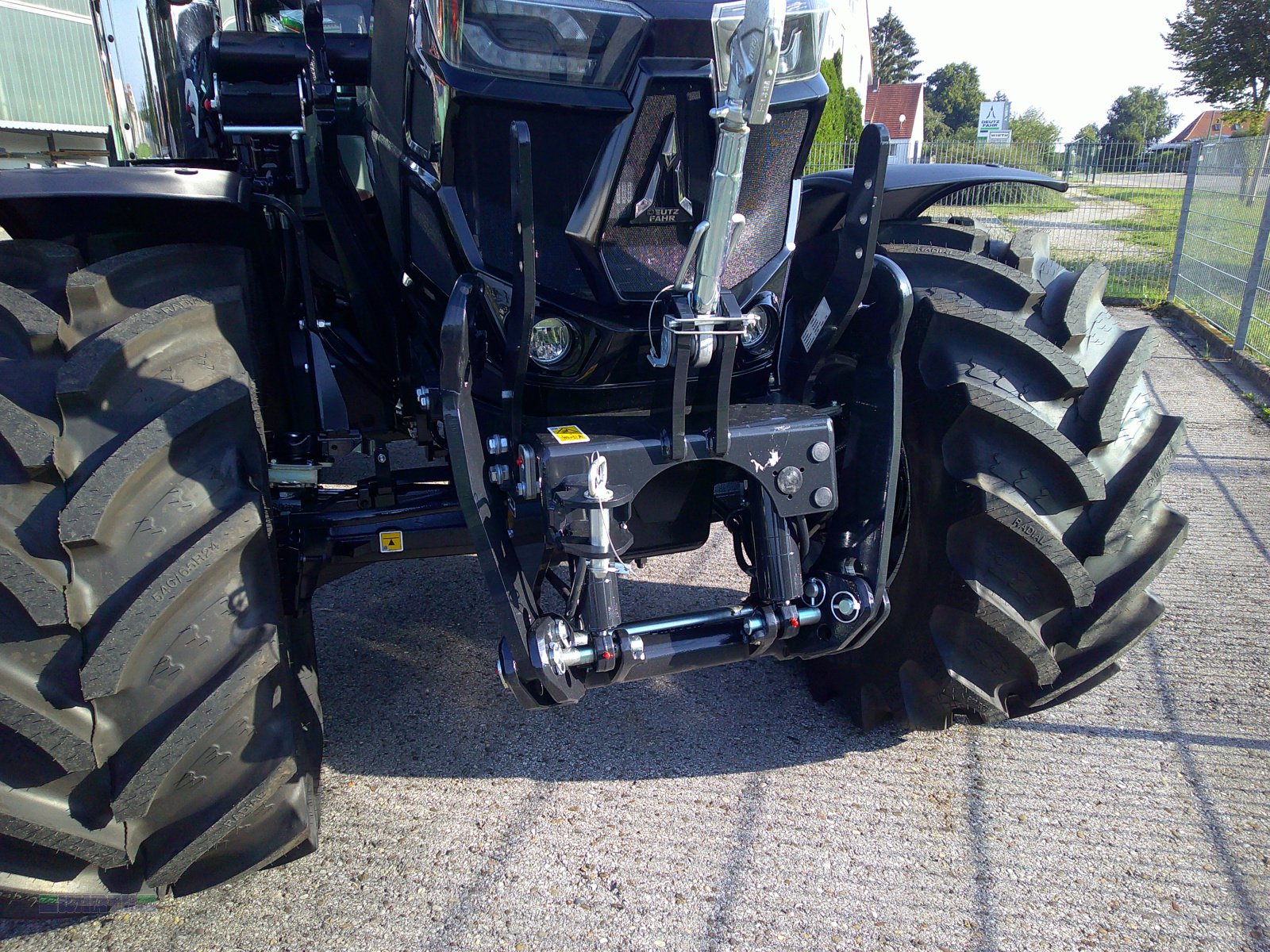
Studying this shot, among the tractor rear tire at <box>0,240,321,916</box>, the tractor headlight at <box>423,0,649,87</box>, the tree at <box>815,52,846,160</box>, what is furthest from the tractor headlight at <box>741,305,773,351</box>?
the tree at <box>815,52,846,160</box>

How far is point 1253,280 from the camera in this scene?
330 inches

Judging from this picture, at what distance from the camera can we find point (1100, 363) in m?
2.80

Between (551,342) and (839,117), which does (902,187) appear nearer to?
(551,342)

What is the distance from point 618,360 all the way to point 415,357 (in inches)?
33.0

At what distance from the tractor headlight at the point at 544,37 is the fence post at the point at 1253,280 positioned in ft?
26.1

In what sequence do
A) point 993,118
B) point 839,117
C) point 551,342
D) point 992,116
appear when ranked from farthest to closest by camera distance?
point 993,118, point 992,116, point 839,117, point 551,342

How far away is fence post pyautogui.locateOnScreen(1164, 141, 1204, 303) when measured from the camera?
1109cm

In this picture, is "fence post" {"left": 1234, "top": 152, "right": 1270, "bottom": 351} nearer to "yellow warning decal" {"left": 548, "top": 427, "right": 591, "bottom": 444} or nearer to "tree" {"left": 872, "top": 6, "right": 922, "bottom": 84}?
"yellow warning decal" {"left": 548, "top": 427, "right": 591, "bottom": 444}

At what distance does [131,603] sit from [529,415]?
0.98m

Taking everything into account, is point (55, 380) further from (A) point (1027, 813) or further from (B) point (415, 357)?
(A) point (1027, 813)

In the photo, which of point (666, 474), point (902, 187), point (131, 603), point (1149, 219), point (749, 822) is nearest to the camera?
point (131, 603)

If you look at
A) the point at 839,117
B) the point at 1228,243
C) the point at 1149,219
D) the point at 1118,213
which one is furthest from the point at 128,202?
the point at 839,117

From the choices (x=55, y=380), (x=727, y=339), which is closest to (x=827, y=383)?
(x=727, y=339)

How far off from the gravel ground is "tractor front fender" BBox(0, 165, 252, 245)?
166 centimetres
